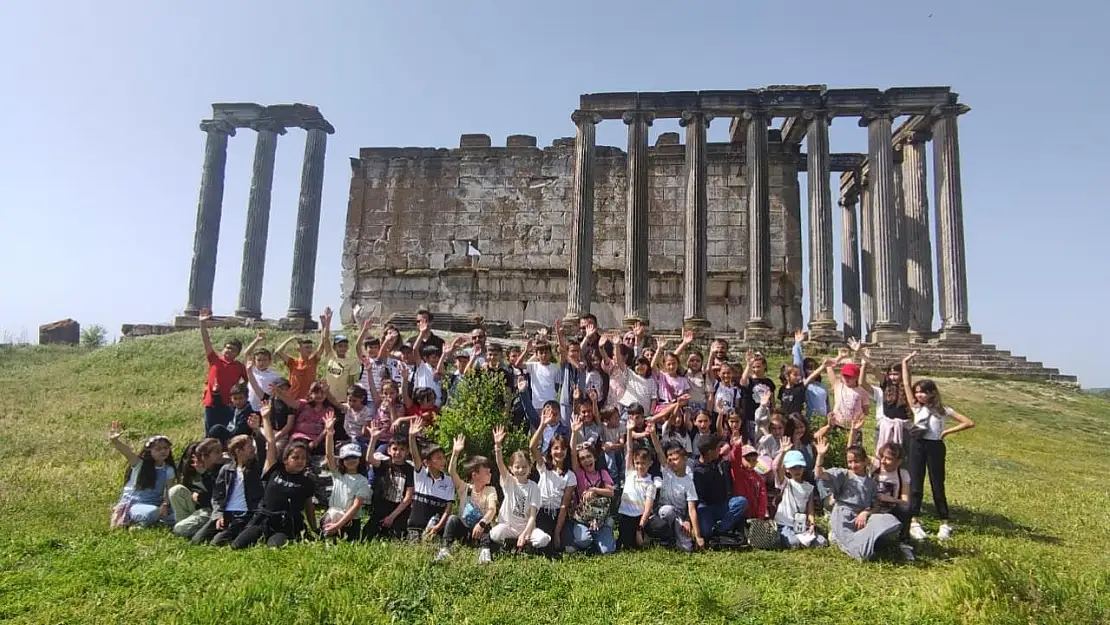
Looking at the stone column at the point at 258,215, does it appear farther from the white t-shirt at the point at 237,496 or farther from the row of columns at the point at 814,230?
the white t-shirt at the point at 237,496

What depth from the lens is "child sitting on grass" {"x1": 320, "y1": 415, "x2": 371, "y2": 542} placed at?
7.34 m

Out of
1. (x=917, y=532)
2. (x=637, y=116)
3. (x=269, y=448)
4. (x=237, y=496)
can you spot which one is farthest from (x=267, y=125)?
(x=917, y=532)

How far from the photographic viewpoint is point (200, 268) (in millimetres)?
30250

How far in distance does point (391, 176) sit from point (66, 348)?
48.7 feet

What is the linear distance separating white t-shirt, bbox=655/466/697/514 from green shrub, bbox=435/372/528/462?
1.68 metres

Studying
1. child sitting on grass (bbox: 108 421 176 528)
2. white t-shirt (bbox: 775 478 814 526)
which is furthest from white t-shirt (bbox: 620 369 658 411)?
child sitting on grass (bbox: 108 421 176 528)

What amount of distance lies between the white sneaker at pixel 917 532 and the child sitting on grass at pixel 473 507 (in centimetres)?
476

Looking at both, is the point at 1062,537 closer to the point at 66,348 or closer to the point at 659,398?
the point at 659,398

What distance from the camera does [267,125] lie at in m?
30.5

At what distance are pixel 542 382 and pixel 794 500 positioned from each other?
11.3ft

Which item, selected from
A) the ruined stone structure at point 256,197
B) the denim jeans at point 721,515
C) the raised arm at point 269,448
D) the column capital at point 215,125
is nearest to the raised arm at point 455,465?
the raised arm at point 269,448

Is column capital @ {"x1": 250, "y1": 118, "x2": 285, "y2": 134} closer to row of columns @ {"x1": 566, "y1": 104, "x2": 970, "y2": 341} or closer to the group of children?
row of columns @ {"x1": 566, "y1": 104, "x2": 970, "y2": 341}

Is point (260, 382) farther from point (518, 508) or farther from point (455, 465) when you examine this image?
point (518, 508)

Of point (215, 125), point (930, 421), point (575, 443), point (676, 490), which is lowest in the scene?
point (676, 490)
